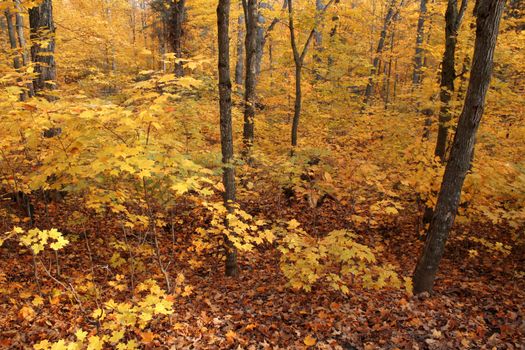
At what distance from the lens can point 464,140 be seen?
16.3ft

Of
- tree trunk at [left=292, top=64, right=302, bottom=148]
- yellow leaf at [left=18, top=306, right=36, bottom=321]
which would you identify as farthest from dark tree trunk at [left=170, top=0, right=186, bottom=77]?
yellow leaf at [left=18, top=306, right=36, bottom=321]

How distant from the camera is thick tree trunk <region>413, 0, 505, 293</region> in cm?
453

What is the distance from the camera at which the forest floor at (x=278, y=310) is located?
4840mm

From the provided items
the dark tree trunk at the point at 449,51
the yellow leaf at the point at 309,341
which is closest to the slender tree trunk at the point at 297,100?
the dark tree trunk at the point at 449,51

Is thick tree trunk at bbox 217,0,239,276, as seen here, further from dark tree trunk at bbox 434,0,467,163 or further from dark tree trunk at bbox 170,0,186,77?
dark tree trunk at bbox 170,0,186,77

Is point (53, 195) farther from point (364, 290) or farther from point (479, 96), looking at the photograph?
point (479, 96)

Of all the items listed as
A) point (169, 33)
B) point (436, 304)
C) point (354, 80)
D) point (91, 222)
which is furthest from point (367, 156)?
point (169, 33)

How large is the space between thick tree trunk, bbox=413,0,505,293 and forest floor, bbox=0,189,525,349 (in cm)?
68

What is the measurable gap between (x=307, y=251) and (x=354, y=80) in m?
11.0

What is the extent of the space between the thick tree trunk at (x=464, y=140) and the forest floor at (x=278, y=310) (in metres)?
0.68

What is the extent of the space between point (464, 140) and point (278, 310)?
13.5ft

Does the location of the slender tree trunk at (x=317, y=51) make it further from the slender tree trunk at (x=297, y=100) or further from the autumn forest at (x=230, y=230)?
the autumn forest at (x=230, y=230)

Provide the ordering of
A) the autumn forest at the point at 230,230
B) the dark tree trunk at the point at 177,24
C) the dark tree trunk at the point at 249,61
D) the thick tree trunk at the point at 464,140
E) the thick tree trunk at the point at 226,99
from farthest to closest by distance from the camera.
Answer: the dark tree trunk at the point at 177,24
the dark tree trunk at the point at 249,61
the thick tree trunk at the point at 226,99
the autumn forest at the point at 230,230
the thick tree trunk at the point at 464,140

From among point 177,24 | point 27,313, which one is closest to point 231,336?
point 27,313
